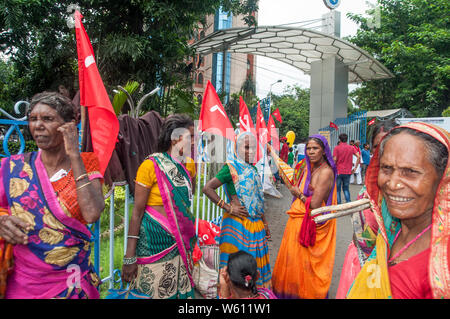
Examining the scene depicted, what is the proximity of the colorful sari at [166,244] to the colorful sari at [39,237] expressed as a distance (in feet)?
1.89

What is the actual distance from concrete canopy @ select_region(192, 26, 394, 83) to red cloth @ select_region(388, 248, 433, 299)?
1442cm

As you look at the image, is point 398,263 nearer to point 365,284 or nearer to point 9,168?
point 365,284

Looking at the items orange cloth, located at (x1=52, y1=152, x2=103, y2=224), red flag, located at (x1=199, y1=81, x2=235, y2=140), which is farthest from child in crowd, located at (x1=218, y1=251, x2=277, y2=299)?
red flag, located at (x1=199, y1=81, x2=235, y2=140)

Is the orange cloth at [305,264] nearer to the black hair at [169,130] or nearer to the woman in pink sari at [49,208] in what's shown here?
the black hair at [169,130]

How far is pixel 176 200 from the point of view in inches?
84.7

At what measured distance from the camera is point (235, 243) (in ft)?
9.57

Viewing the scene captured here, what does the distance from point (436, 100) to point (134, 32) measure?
53.3 feet

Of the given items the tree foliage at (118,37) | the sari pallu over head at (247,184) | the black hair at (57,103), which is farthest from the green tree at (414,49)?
the black hair at (57,103)

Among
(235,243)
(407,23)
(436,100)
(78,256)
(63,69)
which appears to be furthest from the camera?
(407,23)

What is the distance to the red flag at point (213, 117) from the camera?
11.9ft

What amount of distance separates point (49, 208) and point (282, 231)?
194 inches

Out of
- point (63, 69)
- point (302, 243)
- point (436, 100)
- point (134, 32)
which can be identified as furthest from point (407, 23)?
point (302, 243)

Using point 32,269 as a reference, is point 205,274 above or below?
below

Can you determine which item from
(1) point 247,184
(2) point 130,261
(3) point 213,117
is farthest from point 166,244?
(3) point 213,117
